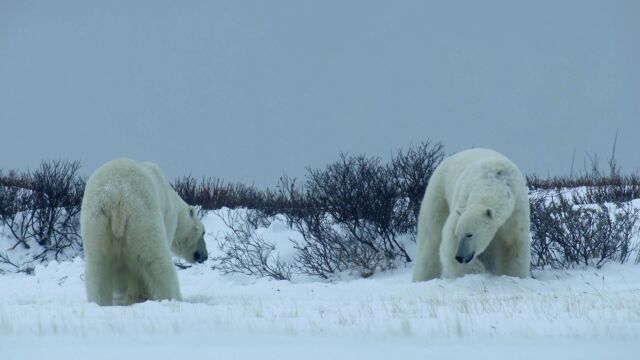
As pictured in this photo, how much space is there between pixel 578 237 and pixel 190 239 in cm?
434

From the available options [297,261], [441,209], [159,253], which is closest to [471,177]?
[441,209]

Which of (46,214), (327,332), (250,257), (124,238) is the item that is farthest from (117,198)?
(46,214)

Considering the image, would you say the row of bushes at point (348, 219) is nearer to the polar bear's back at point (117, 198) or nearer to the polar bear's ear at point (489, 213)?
the polar bear's ear at point (489, 213)

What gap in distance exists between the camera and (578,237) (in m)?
8.68

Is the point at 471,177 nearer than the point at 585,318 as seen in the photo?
No

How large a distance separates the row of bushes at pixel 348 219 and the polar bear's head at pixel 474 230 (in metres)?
2.40

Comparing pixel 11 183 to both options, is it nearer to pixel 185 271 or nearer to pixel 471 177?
pixel 185 271

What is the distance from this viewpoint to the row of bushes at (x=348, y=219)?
891 cm

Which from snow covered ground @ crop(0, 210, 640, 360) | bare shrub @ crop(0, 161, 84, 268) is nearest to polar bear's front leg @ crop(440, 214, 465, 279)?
snow covered ground @ crop(0, 210, 640, 360)

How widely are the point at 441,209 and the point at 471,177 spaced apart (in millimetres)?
918

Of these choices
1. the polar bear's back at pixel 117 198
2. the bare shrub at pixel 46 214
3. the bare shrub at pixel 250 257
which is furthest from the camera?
the bare shrub at pixel 46 214

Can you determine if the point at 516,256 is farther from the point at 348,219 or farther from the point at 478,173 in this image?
the point at 348,219

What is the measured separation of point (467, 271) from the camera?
291 inches

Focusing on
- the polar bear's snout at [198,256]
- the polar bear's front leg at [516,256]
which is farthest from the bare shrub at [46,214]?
the polar bear's front leg at [516,256]
